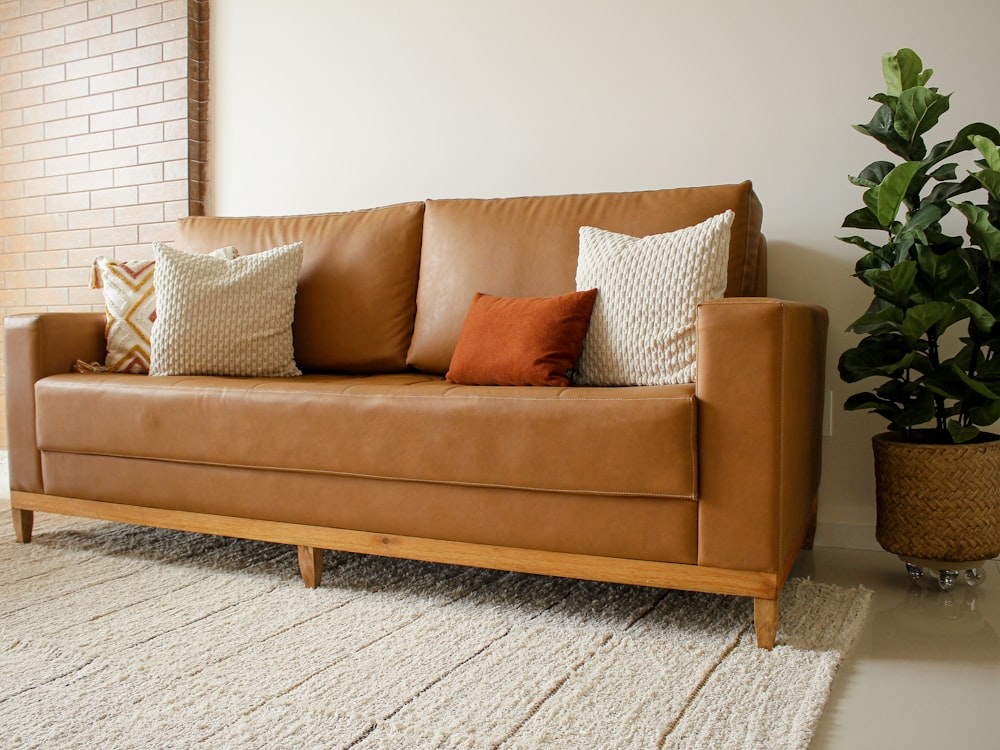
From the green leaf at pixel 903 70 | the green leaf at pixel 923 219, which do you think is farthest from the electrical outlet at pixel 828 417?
the green leaf at pixel 903 70

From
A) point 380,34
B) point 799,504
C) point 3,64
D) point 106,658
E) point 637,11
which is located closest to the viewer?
point 106,658

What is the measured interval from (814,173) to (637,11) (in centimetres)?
78

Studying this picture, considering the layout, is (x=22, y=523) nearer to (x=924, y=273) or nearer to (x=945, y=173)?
(x=924, y=273)

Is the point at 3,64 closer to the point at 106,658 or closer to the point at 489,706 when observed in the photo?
the point at 106,658

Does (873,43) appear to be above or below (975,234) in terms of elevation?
above

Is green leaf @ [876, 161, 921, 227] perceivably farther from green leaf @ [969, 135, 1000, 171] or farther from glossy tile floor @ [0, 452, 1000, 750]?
glossy tile floor @ [0, 452, 1000, 750]

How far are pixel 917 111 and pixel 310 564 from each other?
179 centimetres

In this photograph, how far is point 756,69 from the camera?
252cm

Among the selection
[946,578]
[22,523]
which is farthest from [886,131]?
[22,523]

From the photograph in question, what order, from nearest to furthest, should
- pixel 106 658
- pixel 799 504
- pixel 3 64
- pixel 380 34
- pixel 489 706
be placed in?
pixel 489 706, pixel 106 658, pixel 799 504, pixel 380 34, pixel 3 64

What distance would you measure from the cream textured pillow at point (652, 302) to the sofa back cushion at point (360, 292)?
0.74 meters

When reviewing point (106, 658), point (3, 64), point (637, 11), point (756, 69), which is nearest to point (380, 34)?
point (637, 11)

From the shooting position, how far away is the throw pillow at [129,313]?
2.57m

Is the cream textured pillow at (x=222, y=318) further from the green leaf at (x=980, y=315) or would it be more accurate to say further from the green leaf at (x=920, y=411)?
the green leaf at (x=980, y=315)
